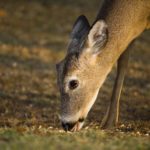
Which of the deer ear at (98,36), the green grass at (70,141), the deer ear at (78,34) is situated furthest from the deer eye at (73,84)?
the green grass at (70,141)

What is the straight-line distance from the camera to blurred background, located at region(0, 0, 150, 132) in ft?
A: 38.6

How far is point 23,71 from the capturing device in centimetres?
1577

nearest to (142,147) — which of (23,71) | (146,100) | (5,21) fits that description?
(146,100)

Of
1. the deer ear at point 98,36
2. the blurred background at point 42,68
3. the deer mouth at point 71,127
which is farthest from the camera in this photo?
the blurred background at point 42,68

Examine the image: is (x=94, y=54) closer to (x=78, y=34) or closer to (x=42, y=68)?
(x=78, y=34)

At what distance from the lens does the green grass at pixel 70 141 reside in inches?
273

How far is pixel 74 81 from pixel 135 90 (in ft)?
16.7

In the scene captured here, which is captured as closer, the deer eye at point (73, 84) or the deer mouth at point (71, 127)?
the deer mouth at point (71, 127)

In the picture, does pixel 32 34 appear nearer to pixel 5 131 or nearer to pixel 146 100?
pixel 146 100

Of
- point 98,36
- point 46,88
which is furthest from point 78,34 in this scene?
point 46,88

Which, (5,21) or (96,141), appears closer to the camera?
(96,141)

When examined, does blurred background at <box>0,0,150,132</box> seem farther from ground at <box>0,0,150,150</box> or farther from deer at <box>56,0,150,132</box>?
deer at <box>56,0,150,132</box>

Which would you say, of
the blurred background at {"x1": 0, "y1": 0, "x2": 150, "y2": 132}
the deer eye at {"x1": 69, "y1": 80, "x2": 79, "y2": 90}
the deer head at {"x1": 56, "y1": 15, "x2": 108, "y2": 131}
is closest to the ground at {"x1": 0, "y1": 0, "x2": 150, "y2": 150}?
the blurred background at {"x1": 0, "y1": 0, "x2": 150, "y2": 132}

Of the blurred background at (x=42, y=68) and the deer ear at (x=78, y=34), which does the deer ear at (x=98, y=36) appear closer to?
the deer ear at (x=78, y=34)
